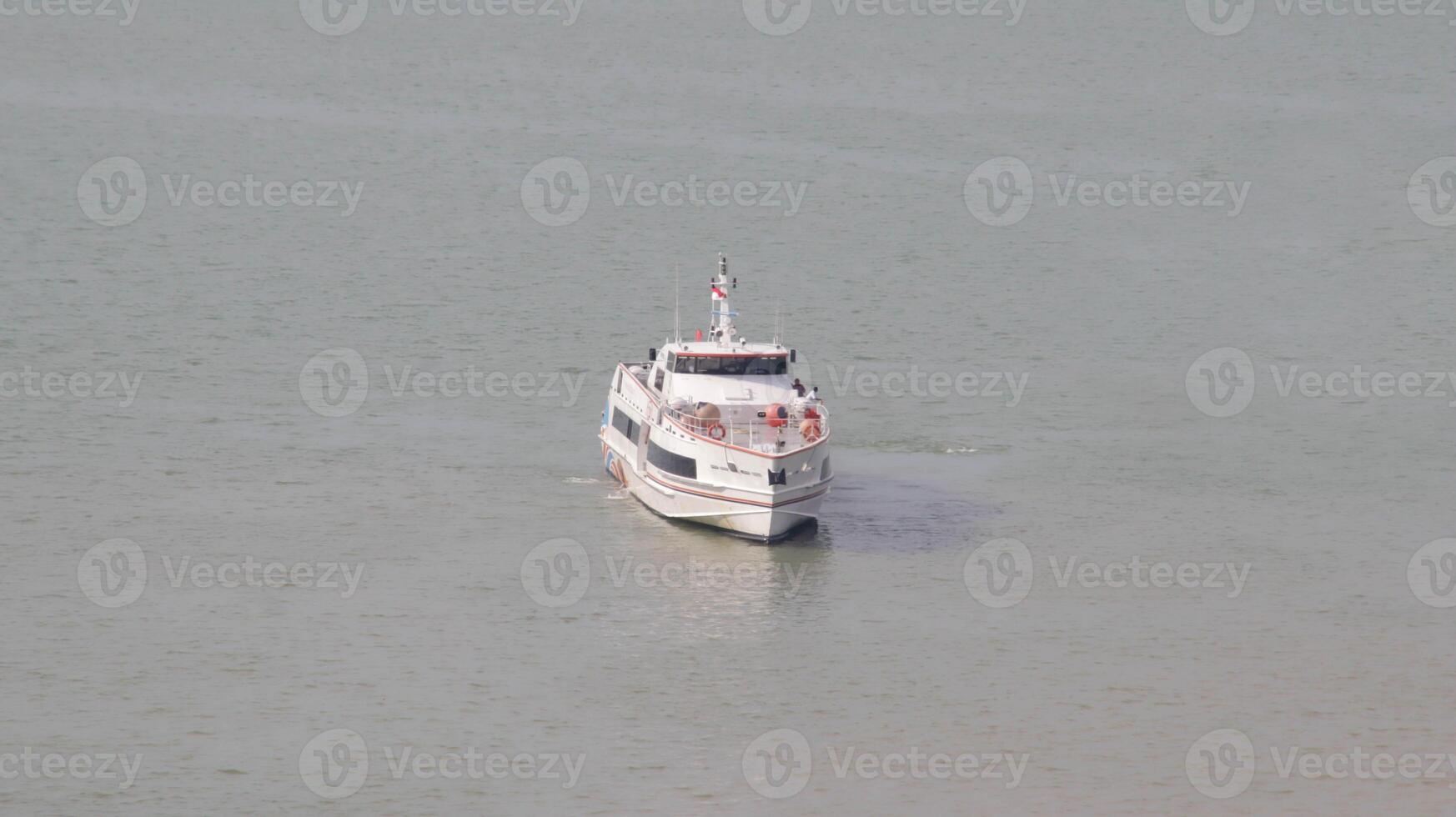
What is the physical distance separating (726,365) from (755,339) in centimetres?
1589

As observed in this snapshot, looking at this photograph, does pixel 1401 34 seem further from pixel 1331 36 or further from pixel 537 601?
pixel 537 601

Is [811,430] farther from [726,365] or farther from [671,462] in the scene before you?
[726,365]

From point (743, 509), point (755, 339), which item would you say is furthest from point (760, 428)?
point (755, 339)

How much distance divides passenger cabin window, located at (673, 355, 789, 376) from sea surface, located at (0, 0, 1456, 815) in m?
4.16

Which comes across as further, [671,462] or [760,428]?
[760,428]

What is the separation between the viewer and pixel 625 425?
5306 cm

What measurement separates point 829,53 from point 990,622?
87.3 meters

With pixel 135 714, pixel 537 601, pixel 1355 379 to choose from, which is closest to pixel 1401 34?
pixel 1355 379

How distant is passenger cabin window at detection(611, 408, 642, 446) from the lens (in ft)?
171

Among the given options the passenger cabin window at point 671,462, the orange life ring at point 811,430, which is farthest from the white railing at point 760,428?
the passenger cabin window at point 671,462

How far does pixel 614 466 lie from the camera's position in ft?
176

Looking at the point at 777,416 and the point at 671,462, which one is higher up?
the point at 777,416

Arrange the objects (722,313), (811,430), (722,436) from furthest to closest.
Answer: (722,313) → (722,436) → (811,430)

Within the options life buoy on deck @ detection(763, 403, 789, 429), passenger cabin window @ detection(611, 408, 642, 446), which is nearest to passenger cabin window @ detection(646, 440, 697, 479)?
passenger cabin window @ detection(611, 408, 642, 446)
